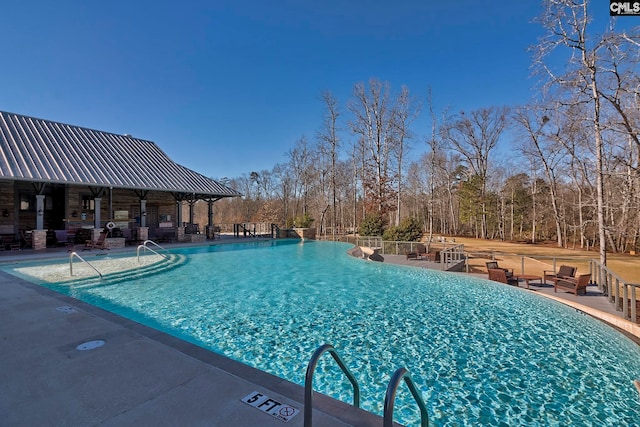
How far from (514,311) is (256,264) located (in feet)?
30.9

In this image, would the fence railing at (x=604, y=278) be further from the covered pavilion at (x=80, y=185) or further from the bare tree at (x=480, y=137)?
the bare tree at (x=480, y=137)

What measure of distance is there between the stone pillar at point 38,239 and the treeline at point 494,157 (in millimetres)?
16158

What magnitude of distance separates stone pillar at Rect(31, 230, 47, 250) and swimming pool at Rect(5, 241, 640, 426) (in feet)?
28.0

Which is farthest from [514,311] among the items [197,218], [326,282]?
[197,218]

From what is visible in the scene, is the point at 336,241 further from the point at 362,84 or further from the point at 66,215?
the point at 66,215

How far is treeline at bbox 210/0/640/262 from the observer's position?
10.0m

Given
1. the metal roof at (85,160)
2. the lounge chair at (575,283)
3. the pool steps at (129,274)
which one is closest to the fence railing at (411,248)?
the lounge chair at (575,283)

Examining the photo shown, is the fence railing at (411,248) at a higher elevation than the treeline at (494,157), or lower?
lower

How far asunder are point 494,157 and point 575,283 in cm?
2710

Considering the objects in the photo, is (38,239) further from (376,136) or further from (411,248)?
(376,136)

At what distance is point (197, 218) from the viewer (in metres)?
43.9

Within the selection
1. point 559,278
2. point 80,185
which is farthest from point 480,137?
point 80,185

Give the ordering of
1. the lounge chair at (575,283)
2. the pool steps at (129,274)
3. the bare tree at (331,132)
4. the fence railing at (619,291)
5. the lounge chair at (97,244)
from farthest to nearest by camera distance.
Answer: the bare tree at (331,132) → the lounge chair at (97,244) → the pool steps at (129,274) → the lounge chair at (575,283) → the fence railing at (619,291)

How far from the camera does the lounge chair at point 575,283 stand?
318 inches
